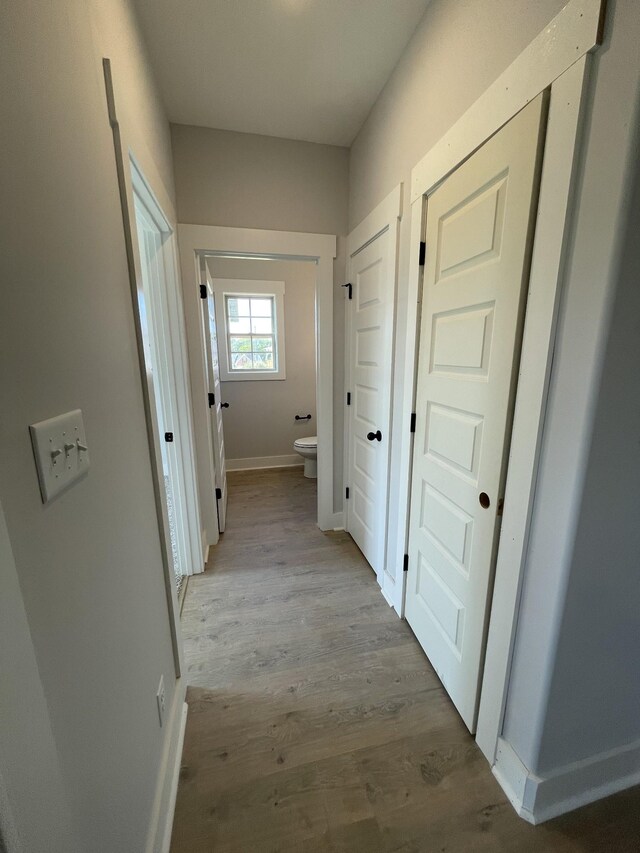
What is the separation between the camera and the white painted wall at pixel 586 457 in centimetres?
69

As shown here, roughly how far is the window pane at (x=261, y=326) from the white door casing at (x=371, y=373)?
1.76 metres

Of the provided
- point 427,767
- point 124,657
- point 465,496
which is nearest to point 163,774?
point 124,657

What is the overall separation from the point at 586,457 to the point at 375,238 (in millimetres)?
1529

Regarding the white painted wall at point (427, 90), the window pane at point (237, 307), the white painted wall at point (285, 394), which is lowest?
the white painted wall at point (285, 394)

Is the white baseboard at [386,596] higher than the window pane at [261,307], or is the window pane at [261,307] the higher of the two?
the window pane at [261,307]

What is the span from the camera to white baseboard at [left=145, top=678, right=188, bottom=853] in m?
0.90

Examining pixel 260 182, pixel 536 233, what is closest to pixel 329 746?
pixel 536 233

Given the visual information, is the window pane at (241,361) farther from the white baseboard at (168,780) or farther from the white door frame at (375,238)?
the white baseboard at (168,780)

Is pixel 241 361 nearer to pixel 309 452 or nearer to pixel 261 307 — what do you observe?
pixel 261 307

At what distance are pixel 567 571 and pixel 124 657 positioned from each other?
1083 millimetres

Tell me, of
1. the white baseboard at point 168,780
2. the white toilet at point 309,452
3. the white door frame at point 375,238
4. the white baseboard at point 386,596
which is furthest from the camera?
the white toilet at point 309,452

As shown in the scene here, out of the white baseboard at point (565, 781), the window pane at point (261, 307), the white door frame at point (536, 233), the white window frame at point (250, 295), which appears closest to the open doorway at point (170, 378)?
the white door frame at point (536, 233)

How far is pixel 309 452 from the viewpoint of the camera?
3.52 metres

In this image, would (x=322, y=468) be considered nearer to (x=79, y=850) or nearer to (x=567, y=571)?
(x=567, y=571)
